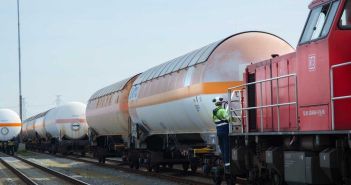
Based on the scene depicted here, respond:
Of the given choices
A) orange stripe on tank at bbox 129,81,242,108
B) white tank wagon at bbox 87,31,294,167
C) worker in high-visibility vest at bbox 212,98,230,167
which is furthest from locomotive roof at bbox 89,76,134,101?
worker in high-visibility vest at bbox 212,98,230,167

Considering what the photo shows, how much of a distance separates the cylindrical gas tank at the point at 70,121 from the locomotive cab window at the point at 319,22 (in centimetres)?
3093

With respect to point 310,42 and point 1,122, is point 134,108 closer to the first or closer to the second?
point 310,42

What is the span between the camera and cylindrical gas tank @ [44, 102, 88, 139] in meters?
39.9

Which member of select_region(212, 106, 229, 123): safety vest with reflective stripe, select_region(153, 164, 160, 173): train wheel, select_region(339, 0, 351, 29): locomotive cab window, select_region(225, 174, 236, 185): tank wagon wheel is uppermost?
select_region(339, 0, 351, 29): locomotive cab window

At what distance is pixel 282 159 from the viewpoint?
11.0 m

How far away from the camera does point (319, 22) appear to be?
962 centimetres

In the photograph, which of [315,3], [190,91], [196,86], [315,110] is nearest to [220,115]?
[196,86]

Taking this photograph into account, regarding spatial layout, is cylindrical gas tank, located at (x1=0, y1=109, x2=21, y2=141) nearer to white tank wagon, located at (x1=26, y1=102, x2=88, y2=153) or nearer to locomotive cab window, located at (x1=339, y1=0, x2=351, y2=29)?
white tank wagon, located at (x1=26, y1=102, x2=88, y2=153)

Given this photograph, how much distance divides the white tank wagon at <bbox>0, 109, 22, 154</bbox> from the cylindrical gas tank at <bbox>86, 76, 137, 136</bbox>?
13.0m

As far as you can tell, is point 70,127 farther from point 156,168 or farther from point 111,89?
point 156,168

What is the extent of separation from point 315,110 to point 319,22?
1.35 m

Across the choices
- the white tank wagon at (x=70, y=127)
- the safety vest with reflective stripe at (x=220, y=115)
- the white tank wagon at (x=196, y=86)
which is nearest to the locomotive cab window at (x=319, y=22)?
the safety vest with reflective stripe at (x=220, y=115)

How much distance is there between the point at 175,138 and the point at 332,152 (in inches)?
441

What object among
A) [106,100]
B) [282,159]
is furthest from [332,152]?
[106,100]
